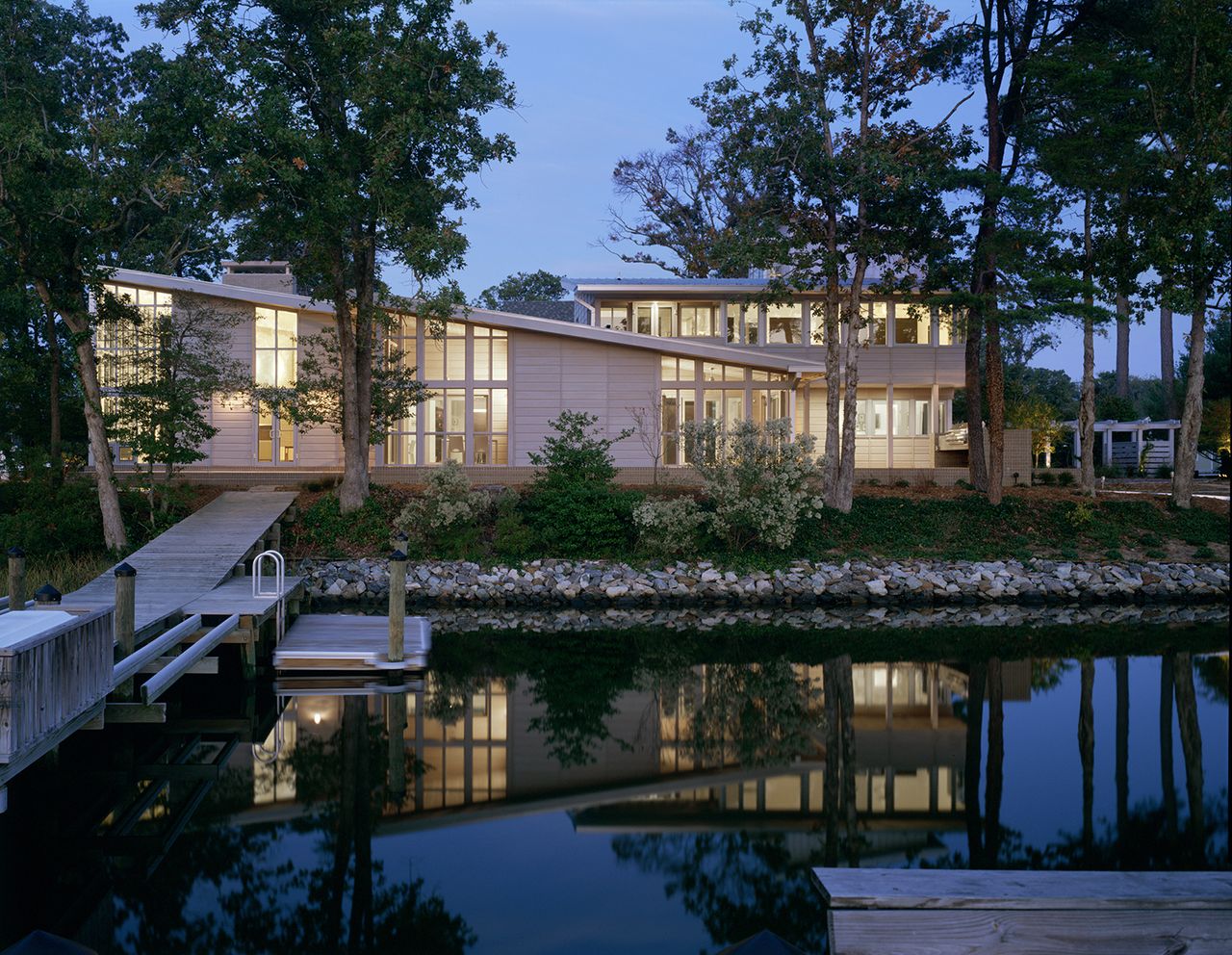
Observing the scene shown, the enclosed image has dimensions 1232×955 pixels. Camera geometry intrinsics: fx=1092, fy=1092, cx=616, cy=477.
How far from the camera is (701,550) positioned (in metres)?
21.2

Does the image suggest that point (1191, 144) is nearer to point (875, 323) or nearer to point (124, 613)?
point (875, 323)

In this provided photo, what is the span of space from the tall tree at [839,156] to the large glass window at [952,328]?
7.19ft

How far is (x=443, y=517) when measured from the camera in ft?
68.4

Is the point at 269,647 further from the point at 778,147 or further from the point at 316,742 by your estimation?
the point at 778,147

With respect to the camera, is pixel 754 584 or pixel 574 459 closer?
pixel 754 584

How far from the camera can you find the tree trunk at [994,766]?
302 inches

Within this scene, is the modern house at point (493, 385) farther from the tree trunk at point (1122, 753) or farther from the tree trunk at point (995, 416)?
the tree trunk at point (1122, 753)

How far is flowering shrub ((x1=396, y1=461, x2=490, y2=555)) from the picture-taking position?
20.9 m

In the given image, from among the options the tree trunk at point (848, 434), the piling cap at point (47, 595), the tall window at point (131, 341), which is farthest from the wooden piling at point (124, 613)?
the tree trunk at point (848, 434)

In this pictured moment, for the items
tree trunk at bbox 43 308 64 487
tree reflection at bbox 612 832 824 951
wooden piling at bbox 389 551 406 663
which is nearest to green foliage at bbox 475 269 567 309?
tree trunk at bbox 43 308 64 487

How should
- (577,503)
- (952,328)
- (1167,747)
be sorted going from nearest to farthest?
(1167,747) < (577,503) < (952,328)

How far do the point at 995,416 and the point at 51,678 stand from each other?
68.8 feet

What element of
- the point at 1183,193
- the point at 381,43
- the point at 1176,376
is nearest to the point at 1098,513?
A: the point at 1183,193

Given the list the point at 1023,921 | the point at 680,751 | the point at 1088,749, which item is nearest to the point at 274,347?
the point at 680,751
